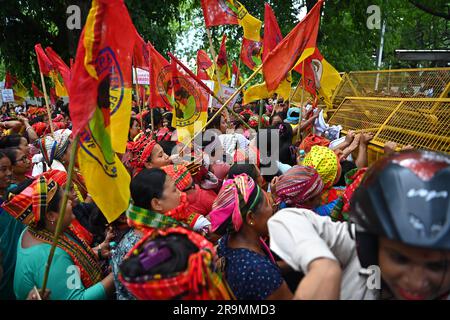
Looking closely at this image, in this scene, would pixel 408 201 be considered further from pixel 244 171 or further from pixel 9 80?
pixel 9 80

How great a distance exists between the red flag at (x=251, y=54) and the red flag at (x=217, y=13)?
127 centimetres

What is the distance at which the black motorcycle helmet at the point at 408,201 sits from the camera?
3.55ft

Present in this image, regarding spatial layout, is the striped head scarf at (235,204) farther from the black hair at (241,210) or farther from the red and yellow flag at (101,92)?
the red and yellow flag at (101,92)

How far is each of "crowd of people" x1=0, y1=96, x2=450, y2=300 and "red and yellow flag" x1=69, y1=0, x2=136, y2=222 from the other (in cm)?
19

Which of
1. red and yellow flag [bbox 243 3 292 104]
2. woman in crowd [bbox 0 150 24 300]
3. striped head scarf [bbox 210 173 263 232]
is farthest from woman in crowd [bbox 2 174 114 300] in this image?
red and yellow flag [bbox 243 3 292 104]

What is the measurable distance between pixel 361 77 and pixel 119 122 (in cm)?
826

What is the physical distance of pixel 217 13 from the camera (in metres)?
6.73

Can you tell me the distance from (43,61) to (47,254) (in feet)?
22.2

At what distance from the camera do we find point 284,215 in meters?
1.38

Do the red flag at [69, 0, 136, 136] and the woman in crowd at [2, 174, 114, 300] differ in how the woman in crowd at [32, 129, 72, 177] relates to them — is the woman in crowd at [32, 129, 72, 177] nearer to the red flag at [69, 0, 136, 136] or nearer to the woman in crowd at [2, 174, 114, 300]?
the woman in crowd at [2, 174, 114, 300]

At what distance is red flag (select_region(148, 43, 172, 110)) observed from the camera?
580 cm

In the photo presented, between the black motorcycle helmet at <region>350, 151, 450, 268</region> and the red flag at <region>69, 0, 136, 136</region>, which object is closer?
the black motorcycle helmet at <region>350, 151, 450, 268</region>

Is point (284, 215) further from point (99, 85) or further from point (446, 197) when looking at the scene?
point (99, 85)

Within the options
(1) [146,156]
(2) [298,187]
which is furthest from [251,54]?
(2) [298,187]
